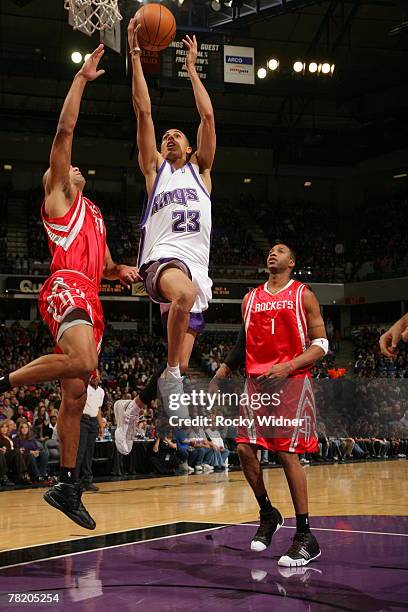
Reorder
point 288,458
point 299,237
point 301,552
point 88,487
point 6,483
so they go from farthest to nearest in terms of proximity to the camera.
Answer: point 299,237 → point 6,483 → point 88,487 → point 288,458 → point 301,552

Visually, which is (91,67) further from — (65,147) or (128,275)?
(128,275)

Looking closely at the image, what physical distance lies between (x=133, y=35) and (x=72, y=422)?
2560mm

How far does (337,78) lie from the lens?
22.5 meters

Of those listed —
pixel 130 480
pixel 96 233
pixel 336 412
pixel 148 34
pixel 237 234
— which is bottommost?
pixel 130 480

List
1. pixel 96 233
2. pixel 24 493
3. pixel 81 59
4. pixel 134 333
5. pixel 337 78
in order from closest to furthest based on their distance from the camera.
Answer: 1. pixel 96 233
2. pixel 24 493
3. pixel 81 59
4. pixel 337 78
5. pixel 134 333

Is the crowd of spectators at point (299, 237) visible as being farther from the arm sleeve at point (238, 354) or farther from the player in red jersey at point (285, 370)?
the player in red jersey at point (285, 370)

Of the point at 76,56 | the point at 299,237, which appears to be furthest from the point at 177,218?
the point at 299,237

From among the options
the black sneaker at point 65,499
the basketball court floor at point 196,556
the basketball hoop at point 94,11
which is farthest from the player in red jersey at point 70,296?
the basketball hoop at point 94,11

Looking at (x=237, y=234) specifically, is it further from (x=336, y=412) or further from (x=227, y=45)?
(x=336, y=412)

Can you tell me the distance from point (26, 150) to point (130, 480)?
17.4m

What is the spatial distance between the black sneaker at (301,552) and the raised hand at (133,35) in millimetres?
3546

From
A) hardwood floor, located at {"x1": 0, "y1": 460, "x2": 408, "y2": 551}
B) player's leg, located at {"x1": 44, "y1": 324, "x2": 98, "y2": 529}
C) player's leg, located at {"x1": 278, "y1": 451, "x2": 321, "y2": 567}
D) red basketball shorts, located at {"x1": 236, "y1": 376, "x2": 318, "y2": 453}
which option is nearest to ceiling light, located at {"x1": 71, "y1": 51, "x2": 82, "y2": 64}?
hardwood floor, located at {"x1": 0, "y1": 460, "x2": 408, "y2": 551}

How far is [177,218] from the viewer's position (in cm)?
519

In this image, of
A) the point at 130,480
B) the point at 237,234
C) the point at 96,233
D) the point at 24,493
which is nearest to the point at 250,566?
the point at 96,233
